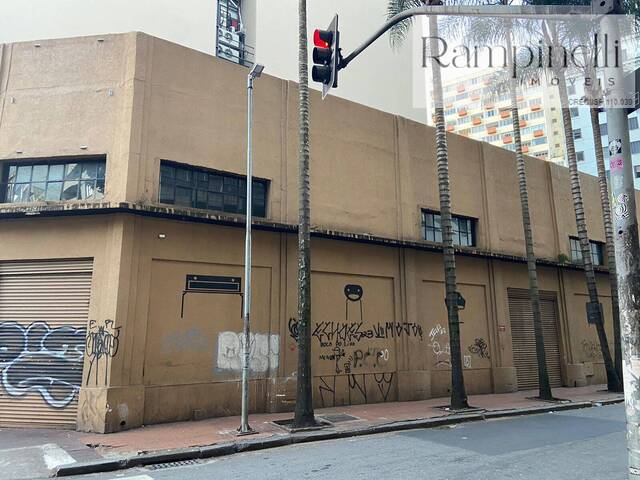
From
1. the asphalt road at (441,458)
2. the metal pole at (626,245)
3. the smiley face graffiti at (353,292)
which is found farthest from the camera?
the smiley face graffiti at (353,292)

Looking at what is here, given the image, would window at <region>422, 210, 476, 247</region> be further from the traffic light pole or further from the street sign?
the traffic light pole

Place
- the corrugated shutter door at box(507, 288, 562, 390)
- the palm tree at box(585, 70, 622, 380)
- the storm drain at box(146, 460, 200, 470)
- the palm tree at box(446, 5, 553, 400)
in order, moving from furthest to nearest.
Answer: the corrugated shutter door at box(507, 288, 562, 390) → the palm tree at box(585, 70, 622, 380) → the palm tree at box(446, 5, 553, 400) → the storm drain at box(146, 460, 200, 470)

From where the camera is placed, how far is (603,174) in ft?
61.7

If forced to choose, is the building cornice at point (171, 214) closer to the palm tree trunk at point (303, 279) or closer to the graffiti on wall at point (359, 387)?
the palm tree trunk at point (303, 279)

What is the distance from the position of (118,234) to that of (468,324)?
11.8 m

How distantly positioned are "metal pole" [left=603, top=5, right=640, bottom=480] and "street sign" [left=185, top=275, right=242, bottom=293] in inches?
369

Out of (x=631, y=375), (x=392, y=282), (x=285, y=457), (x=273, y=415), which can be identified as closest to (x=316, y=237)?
(x=392, y=282)

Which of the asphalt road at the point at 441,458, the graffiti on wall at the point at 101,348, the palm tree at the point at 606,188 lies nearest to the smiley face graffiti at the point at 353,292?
the asphalt road at the point at 441,458

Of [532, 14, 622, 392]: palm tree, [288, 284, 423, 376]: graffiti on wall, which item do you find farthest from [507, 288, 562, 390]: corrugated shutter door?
[288, 284, 423, 376]: graffiti on wall

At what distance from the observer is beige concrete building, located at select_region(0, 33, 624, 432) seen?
11.0 metres

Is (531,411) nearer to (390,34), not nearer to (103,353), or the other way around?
(103,353)

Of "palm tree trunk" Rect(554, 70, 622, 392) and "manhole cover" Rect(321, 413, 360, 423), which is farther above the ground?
"palm tree trunk" Rect(554, 70, 622, 392)

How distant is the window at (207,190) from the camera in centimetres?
1224

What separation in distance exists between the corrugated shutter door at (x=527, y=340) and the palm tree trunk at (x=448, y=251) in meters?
5.66
